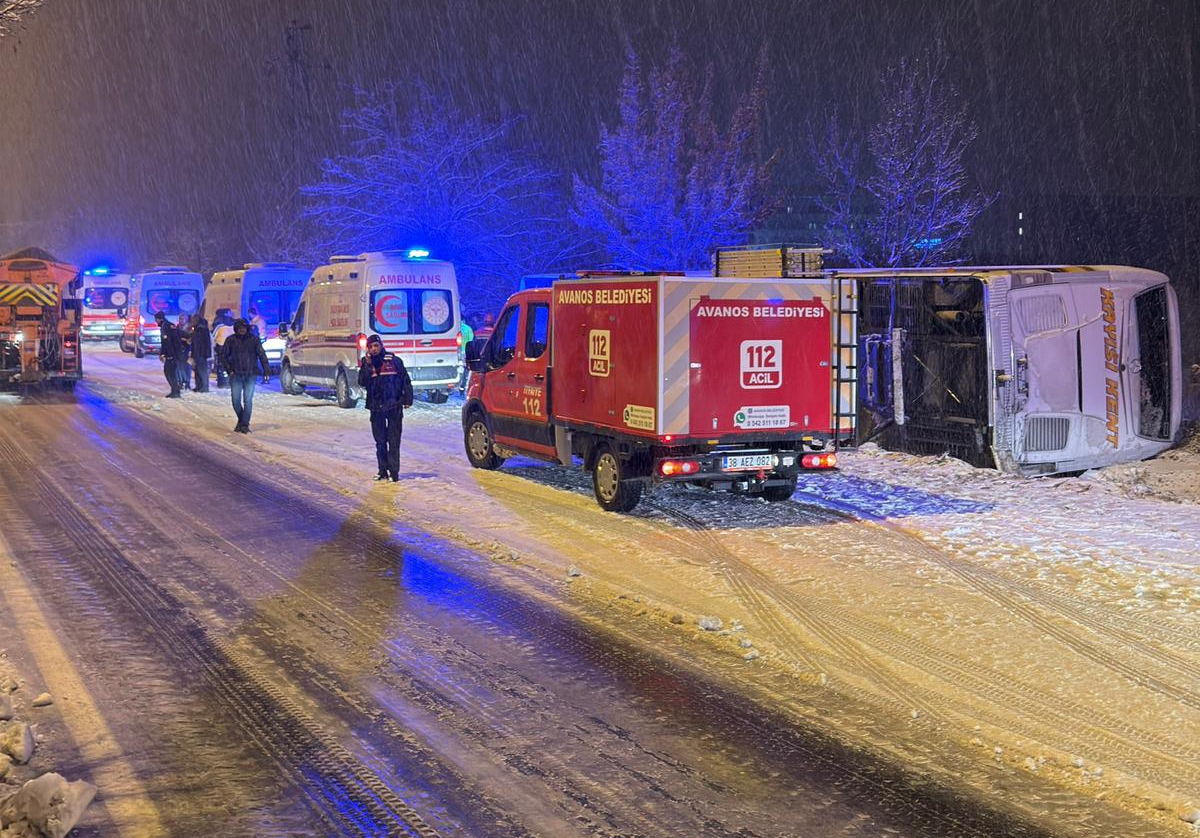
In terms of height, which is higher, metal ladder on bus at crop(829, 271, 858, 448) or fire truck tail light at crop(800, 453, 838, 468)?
metal ladder on bus at crop(829, 271, 858, 448)

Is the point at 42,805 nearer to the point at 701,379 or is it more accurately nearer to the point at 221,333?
the point at 701,379

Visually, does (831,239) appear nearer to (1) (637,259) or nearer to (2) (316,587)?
(1) (637,259)

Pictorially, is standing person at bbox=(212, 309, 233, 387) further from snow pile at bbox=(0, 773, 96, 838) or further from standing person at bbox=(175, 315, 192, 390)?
snow pile at bbox=(0, 773, 96, 838)

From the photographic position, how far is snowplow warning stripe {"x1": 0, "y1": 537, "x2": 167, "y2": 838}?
5016 mm

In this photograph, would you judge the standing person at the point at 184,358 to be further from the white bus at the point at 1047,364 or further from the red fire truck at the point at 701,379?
the white bus at the point at 1047,364

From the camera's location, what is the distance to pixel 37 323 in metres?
26.2

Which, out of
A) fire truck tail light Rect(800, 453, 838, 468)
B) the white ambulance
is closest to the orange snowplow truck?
the white ambulance

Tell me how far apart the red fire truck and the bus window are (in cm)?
424

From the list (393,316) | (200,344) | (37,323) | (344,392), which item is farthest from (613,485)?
(37,323)

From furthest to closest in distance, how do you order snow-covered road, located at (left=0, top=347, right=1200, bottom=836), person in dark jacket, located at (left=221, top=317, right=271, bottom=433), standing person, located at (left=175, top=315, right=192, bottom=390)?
1. standing person, located at (left=175, top=315, right=192, bottom=390)
2. person in dark jacket, located at (left=221, top=317, right=271, bottom=433)
3. snow-covered road, located at (left=0, top=347, right=1200, bottom=836)

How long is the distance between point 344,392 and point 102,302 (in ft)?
105

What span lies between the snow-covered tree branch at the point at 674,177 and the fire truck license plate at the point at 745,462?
22.7m

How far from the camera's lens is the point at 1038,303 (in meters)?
13.3

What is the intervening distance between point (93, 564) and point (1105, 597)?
7700 mm
